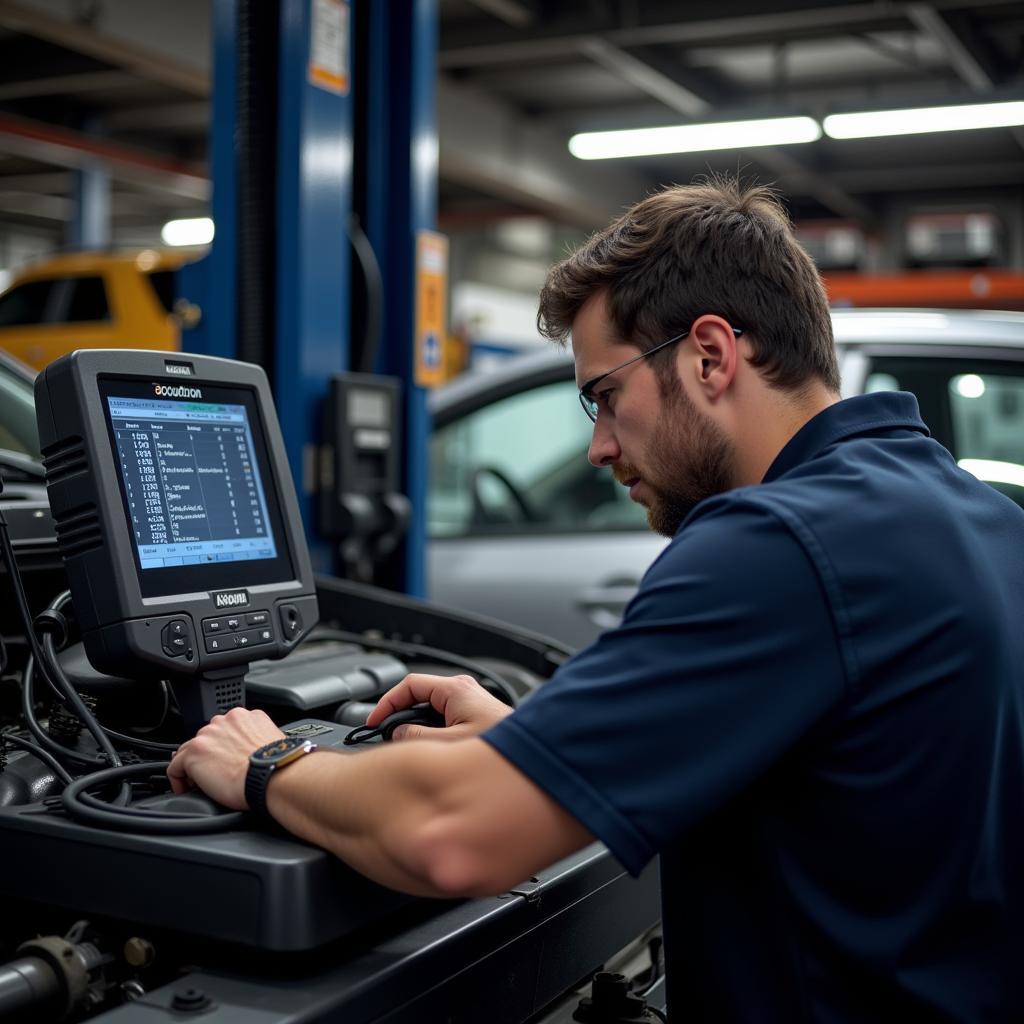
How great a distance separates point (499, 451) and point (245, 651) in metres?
2.92

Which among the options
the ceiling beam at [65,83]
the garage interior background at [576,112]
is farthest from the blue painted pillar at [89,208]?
the ceiling beam at [65,83]

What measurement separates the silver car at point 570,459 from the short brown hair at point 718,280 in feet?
6.44

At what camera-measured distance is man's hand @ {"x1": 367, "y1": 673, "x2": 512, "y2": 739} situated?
4.41ft

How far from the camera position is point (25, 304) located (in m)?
9.39

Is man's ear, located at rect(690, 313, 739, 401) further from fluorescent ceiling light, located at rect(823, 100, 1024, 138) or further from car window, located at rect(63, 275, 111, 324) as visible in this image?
car window, located at rect(63, 275, 111, 324)

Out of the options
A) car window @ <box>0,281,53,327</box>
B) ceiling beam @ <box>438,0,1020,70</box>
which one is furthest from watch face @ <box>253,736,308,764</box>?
car window @ <box>0,281,53,327</box>

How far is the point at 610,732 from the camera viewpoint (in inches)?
39.3

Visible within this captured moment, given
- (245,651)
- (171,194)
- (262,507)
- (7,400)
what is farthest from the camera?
(171,194)

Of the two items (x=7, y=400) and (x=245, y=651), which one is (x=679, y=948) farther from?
(x=7, y=400)

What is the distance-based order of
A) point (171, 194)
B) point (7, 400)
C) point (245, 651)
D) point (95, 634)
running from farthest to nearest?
point (171, 194) < point (7, 400) < point (245, 651) < point (95, 634)

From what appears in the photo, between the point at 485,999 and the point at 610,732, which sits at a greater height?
the point at 610,732

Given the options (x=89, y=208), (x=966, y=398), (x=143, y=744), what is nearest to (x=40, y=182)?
(x=89, y=208)

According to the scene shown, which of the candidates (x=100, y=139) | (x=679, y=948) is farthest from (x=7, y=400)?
(x=100, y=139)

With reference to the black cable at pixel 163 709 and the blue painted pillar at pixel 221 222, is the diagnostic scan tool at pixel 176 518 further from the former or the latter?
the blue painted pillar at pixel 221 222
